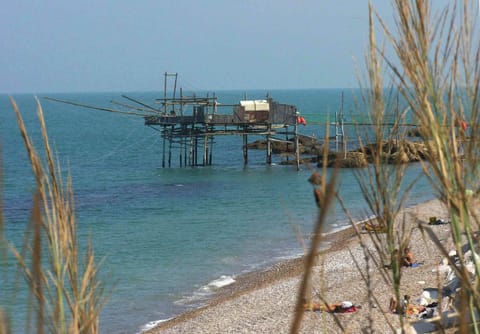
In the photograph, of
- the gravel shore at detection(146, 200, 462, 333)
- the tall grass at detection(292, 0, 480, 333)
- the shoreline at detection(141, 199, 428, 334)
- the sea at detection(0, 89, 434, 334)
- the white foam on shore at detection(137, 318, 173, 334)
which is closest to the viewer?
the tall grass at detection(292, 0, 480, 333)

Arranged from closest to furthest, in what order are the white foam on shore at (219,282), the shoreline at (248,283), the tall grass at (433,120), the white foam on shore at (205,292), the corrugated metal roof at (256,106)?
the tall grass at (433,120), the shoreline at (248,283), the white foam on shore at (205,292), the white foam on shore at (219,282), the corrugated metal roof at (256,106)

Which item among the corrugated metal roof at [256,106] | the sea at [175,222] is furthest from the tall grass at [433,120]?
the corrugated metal roof at [256,106]

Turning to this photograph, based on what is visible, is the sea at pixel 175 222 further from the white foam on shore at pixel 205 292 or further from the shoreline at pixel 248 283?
the shoreline at pixel 248 283

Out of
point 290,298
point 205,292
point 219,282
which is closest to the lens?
point 290,298

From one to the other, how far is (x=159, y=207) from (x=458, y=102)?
26.2 meters

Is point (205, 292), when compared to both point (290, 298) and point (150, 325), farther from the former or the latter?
point (290, 298)

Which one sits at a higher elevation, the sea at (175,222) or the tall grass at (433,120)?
the tall grass at (433,120)

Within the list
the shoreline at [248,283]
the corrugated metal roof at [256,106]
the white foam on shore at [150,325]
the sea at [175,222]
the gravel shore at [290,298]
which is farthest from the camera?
the corrugated metal roof at [256,106]

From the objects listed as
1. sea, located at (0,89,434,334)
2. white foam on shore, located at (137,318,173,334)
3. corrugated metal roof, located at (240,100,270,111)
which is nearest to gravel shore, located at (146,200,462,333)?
white foam on shore, located at (137,318,173,334)

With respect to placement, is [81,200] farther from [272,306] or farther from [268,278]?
[272,306]

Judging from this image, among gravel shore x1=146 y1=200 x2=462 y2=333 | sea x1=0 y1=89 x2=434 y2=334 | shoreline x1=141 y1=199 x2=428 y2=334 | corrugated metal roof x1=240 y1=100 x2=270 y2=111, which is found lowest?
sea x1=0 y1=89 x2=434 y2=334

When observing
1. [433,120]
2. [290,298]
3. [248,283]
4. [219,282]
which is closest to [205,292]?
[219,282]

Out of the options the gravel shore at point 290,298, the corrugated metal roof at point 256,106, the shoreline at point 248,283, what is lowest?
the shoreline at point 248,283

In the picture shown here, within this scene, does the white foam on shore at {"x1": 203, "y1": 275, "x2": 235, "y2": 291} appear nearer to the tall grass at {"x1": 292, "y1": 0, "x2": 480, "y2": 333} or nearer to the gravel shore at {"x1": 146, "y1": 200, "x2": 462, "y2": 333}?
the gravel shore at {"x1": 146, "y1": 200, "x2": 462, "y2": 333}
